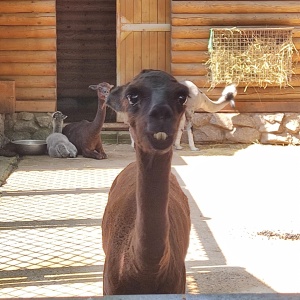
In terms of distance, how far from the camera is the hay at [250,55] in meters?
12.7

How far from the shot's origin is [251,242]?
21.1ft

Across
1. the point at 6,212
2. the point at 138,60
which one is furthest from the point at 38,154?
the point at 6,212

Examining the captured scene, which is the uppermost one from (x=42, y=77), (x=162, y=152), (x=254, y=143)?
(x=162, y=152)

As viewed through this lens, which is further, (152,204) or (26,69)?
→ (26,69)

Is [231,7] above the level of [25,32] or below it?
above

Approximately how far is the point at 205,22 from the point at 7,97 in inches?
157

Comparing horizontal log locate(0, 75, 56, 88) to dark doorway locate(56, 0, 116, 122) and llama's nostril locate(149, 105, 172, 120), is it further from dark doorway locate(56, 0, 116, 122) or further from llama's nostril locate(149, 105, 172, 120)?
llama's nostril locate(149, 105, 172, 120)

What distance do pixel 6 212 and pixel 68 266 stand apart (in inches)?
86.4

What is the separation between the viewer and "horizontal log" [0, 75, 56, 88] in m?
13.4

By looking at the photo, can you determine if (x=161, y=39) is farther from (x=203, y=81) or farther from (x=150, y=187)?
(x=150, y=187)

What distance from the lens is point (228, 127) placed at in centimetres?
1343

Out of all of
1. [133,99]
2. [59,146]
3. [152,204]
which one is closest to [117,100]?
[133,99]

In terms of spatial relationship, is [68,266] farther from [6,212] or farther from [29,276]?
[6,212]

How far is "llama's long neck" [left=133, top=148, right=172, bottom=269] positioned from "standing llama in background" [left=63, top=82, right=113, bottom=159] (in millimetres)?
8649
